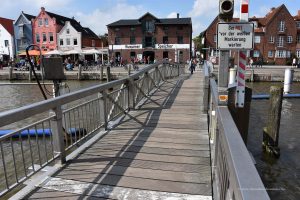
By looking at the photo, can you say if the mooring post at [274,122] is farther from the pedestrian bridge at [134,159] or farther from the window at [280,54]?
the window at [280,54]

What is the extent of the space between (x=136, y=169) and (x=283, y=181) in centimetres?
542

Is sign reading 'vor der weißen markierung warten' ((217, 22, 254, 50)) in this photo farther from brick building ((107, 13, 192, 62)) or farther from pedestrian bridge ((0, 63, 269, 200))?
brick building ((107, 13, 192, 62))

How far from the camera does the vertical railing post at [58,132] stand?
420 cm

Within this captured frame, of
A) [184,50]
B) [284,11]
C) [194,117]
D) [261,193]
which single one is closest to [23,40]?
[184,50]

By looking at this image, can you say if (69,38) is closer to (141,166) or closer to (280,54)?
(280,54)

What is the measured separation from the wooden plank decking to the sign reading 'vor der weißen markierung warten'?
1824mm

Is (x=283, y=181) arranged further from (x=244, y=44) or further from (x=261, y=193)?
(x=261, y=193)

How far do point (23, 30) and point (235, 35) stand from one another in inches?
2497

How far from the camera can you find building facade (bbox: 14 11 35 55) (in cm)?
5988

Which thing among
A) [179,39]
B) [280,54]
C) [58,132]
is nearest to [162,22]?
[179,39]

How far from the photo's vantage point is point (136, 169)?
14.0ft

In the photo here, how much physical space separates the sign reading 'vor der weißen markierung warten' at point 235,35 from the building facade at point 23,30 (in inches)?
2439

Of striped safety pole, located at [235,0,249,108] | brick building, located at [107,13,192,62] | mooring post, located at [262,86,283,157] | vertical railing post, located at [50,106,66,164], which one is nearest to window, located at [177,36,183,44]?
brick building, located at [107,13,192,62]

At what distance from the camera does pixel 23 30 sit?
6009 centimetres
